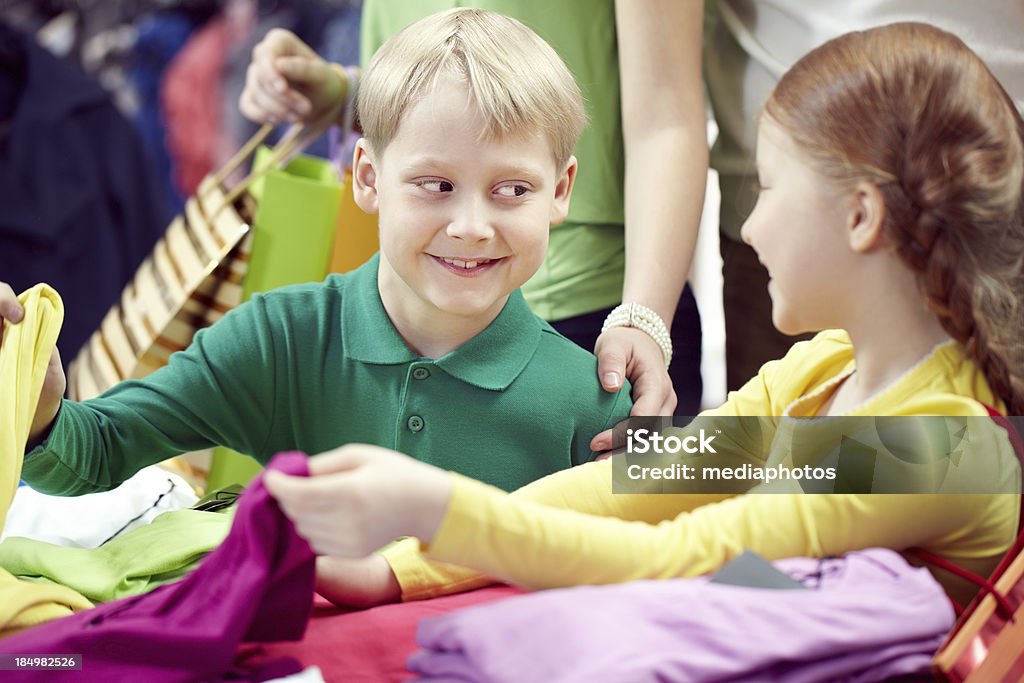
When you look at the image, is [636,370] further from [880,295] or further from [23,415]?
[23,415]

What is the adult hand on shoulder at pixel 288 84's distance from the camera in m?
1.32

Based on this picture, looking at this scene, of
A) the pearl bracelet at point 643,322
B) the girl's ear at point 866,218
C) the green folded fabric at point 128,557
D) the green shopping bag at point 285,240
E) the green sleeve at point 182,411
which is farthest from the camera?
the green shopping bag at point 285,240

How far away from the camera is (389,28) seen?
3.96ft

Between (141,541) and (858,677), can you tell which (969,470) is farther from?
(141,541)

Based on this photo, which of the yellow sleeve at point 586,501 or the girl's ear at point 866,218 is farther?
the yellow sleeve at point 586,501

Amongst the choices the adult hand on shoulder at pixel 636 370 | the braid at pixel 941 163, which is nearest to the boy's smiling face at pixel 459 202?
the adult hand on shoulder at pixel 636 370

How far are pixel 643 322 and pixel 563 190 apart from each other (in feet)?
0.48

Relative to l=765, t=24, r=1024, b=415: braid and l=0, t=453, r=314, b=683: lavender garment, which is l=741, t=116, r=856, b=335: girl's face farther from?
l=0, t=453, r=314, b=683: lavender garment

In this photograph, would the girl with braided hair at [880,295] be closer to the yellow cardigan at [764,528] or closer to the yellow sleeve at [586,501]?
the yellow cardigan at [764,528]

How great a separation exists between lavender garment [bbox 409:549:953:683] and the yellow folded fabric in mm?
259

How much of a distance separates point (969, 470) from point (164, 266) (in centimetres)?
96

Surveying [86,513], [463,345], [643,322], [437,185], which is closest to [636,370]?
[643,322]

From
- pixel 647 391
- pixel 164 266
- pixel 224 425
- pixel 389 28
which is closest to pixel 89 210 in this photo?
pixel 164 266

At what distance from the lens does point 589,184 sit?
3.76 feet
